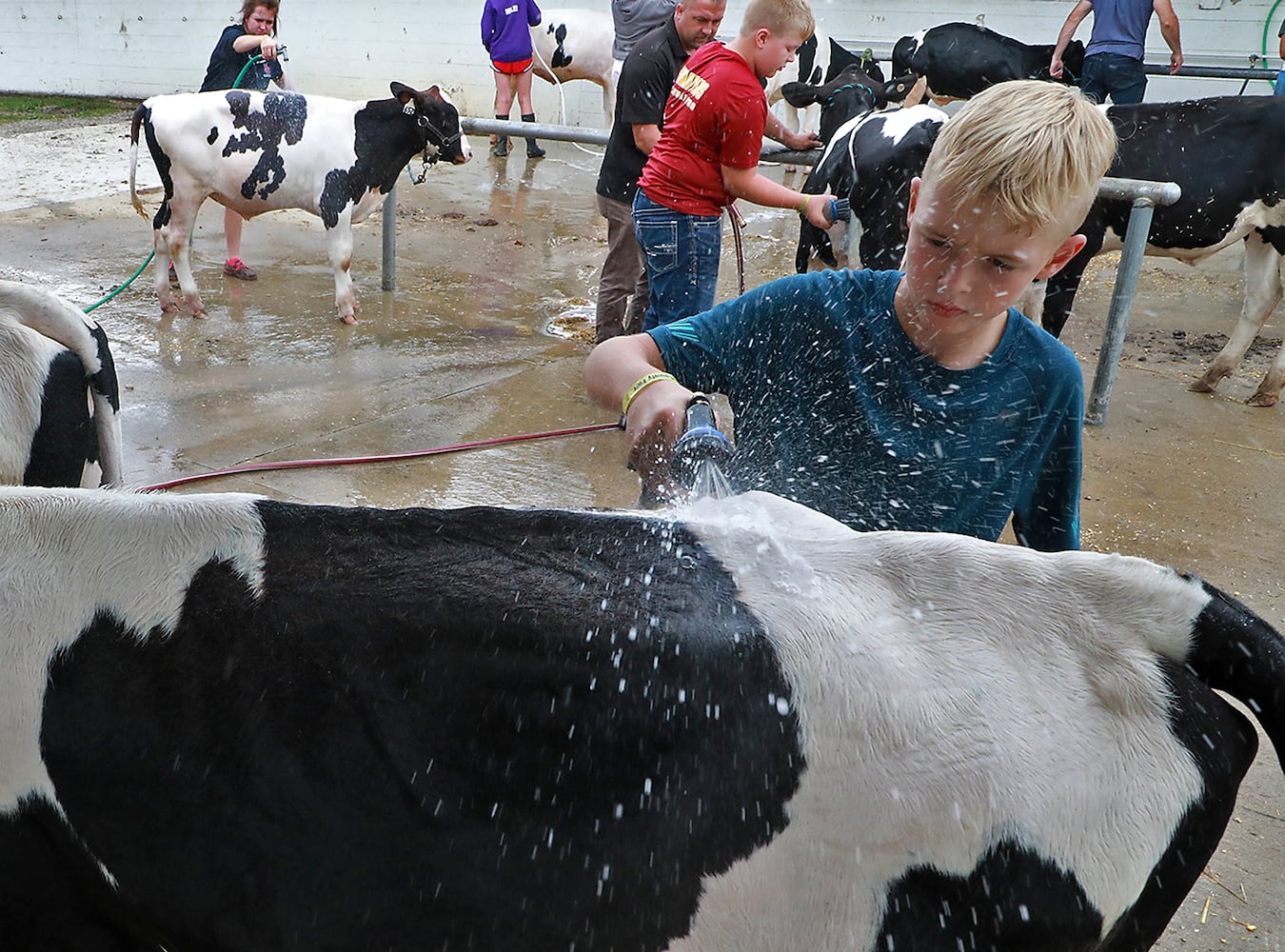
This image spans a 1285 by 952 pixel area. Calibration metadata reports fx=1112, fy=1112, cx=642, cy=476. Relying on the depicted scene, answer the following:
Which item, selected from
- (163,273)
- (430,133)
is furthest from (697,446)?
(430,133)

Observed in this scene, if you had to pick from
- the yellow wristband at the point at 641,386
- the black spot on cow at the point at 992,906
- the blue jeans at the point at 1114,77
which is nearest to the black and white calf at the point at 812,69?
the blue jeans at the point at 1114,77

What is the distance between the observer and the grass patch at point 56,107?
14281 millimetres

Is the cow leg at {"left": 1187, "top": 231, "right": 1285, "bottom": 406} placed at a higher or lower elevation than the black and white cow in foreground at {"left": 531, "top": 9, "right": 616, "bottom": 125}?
lower

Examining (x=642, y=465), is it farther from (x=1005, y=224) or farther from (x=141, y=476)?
(x=141, y=476)

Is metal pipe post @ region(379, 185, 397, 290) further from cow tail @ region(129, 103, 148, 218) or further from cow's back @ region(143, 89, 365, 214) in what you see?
cow tail @ region(129, 103, 148, 218)

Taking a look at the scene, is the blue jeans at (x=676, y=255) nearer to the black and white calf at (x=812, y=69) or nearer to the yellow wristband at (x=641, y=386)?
the yellow wristband at (x=641, y=386)

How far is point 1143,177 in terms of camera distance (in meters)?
6.29

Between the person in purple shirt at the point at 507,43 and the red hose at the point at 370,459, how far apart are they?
7843mm

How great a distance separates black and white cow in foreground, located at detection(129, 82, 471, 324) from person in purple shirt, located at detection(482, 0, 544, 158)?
17.7 feet

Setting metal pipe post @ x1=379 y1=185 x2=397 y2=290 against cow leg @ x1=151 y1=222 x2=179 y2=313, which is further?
metal pipe post @ x1=379 y1=185 x2=397 y2=290

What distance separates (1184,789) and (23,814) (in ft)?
4.24

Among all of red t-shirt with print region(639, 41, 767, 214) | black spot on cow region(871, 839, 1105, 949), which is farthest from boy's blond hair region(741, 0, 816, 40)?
black spot on cow region(871, 839, 1105, 949)

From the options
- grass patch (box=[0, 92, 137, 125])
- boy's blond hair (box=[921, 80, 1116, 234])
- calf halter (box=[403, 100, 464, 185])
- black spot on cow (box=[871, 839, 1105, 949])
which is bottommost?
grass patch (box=[0, 92, 137, 125])

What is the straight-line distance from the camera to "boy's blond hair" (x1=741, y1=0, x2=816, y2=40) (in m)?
4.50
